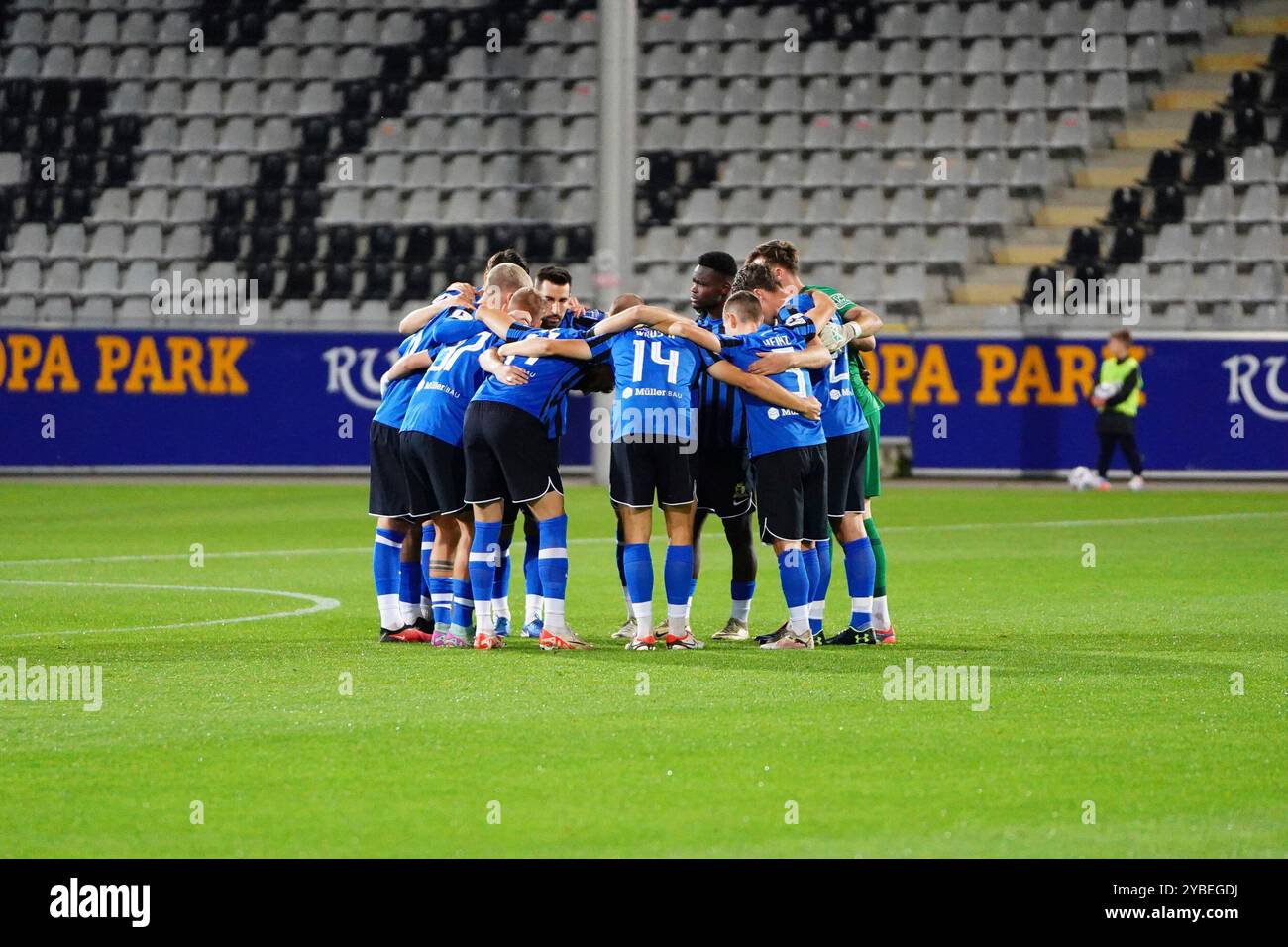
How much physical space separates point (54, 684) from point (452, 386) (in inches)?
108

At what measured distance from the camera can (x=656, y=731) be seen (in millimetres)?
8078

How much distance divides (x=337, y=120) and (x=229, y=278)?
3.30 m

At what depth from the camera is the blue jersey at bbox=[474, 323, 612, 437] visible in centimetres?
1052

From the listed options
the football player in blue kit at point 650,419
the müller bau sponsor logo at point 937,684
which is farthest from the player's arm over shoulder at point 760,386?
the müller bau sponsor logo at point 937,684

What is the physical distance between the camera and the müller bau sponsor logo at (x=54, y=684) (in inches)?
355

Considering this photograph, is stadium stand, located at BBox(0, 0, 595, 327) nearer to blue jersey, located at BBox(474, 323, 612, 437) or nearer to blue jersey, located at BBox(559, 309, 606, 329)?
blue jersey, located at BBox(559, 309, 606, 329)

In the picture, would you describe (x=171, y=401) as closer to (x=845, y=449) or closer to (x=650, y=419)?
(x=845, y=449)

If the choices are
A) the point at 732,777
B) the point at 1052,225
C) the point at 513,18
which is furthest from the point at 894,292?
the point at 732,777

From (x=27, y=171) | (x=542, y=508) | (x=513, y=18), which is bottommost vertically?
(x=542, y=508)

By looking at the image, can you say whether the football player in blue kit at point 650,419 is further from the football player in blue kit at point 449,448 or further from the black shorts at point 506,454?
the football player in blue kit at point 449,448
